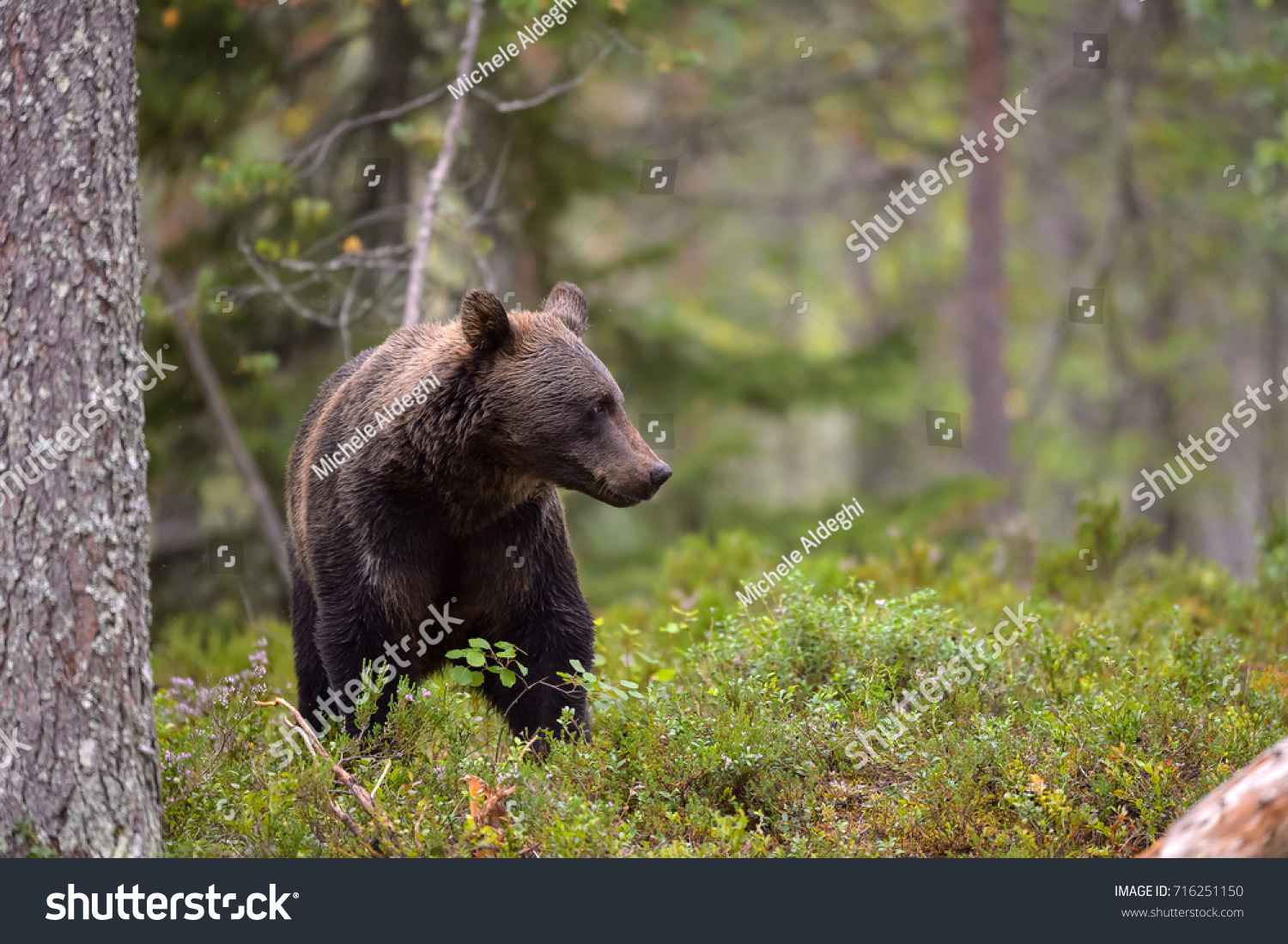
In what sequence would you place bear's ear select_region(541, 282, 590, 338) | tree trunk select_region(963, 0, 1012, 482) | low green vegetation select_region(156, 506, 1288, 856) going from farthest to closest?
1. tree trunk select_region(963, 0, 1012, 482)
2. bear's ear select_region(541, 282, 590, 338)
3. low green vegetation select_region(156, 506, 1288, 856)

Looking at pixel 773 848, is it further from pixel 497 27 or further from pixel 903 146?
pixel 903 146

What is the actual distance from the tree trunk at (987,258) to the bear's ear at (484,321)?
29.0ft

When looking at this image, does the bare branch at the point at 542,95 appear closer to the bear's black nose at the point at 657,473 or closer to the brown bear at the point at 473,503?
the brown bear at the point at 473,503

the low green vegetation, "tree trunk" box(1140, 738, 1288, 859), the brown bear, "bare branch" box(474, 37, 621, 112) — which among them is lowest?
the low green vegetation

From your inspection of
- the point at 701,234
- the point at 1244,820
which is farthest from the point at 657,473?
the point at 701,234

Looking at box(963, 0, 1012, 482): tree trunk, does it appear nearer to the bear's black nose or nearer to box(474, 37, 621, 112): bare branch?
box(474, 37, 621, 112): bare branch

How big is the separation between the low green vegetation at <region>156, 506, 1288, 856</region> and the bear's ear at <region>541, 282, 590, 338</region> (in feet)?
5.03

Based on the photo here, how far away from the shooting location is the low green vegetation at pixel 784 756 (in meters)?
4.41

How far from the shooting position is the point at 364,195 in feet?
34.8

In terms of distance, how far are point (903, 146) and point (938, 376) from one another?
29.9 ft

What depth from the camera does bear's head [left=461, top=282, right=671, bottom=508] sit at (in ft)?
16.4

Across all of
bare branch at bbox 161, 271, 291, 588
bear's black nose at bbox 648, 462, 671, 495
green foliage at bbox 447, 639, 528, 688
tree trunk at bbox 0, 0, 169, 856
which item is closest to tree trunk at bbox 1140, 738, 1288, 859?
bear's black nose at bbox 648, 462, 671, 495

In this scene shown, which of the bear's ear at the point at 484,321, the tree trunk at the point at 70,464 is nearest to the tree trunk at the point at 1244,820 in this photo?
the bear's ear at the point at 484,321

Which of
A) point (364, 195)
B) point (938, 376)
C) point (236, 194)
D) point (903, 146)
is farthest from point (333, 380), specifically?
point (938, 376)
